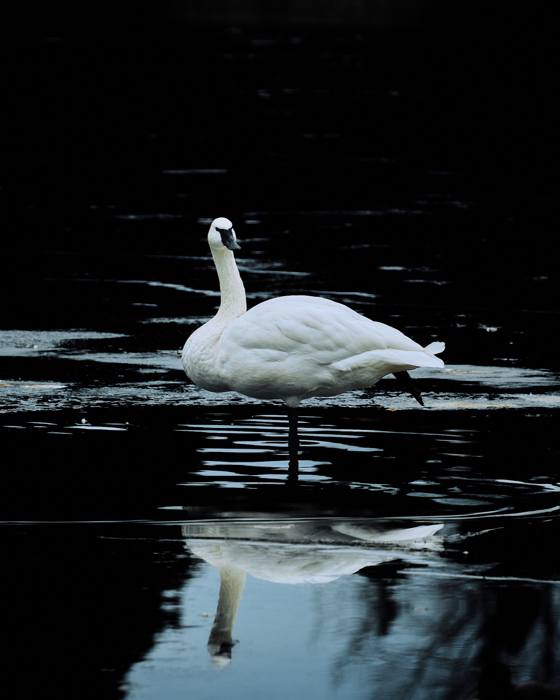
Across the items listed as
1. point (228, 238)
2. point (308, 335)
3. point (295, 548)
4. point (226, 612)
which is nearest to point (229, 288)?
point (228, 238)

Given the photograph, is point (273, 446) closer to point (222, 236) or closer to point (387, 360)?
point (387, 360)

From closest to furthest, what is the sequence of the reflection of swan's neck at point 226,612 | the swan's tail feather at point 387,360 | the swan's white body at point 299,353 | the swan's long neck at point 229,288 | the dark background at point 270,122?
1. the reflection of swan's neck at point 226,612
2. the swan's tail feather at point 387,360
3. the swan's white body at point 299,353
4. the swan's long neck at point 229,288
5. the dark background at point 270,122

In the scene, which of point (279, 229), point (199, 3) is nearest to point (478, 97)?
point (279, 229)

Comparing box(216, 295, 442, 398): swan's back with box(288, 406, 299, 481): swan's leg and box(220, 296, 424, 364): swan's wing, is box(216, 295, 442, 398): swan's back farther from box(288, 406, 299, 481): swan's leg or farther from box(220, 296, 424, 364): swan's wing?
box(288, 406, 299, 481): swan's leg

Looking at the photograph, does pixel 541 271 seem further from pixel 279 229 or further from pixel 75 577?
pixel 75 577

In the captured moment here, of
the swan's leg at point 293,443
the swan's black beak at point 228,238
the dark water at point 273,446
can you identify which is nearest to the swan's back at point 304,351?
the swan's leg at point 293,443

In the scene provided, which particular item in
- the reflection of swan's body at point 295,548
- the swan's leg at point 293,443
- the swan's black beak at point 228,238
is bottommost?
the reflection of swan's body at point 295,548

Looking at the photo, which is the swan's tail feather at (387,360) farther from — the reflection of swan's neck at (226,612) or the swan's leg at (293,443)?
the reflection of swan's neck at (226,612)

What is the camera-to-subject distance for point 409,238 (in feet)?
67.6

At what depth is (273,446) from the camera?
1077 cm

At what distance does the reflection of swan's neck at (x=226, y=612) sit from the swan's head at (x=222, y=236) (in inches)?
134

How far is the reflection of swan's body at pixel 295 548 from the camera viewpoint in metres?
8.09

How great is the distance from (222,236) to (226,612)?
4.05 metres

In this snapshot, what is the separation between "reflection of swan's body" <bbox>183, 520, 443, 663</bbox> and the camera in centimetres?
809
